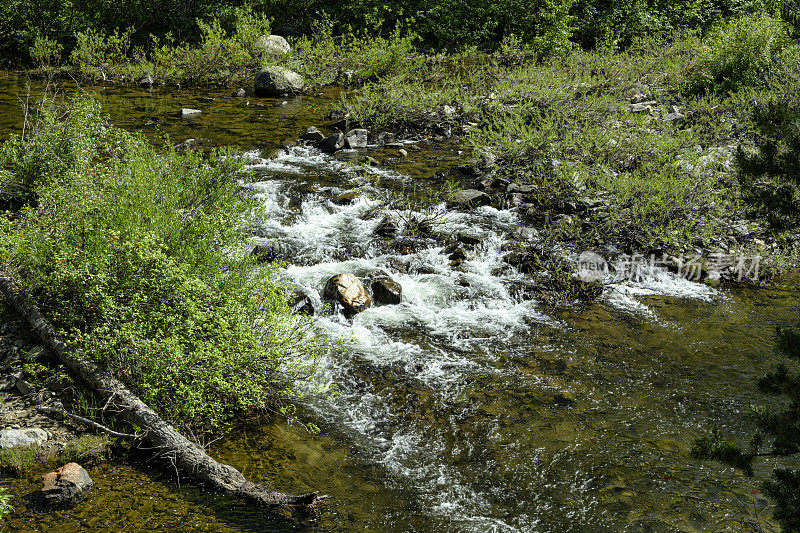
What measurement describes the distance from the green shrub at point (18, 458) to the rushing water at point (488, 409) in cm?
16

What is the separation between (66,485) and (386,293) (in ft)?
18.1

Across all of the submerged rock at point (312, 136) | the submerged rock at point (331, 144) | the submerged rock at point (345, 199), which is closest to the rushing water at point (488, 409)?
the submerged rock at point (345, 199)

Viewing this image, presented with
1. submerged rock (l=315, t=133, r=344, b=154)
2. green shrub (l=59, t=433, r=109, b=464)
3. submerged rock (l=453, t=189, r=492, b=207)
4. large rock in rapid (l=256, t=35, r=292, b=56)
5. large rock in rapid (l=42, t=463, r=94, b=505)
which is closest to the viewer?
large rock in rapid (l=42, t=463, r=94, b=505)

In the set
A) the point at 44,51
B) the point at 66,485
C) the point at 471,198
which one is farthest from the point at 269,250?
the point at 44,51

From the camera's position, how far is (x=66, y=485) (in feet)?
17.5

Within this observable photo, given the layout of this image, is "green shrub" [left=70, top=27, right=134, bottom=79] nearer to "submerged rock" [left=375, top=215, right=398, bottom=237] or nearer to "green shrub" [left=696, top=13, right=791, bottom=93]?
"submerged rock" [left=375, top=215, right=398, bottom=237]

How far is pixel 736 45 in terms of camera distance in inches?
659

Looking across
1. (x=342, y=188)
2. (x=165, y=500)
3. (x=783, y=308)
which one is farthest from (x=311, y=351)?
(x=783, y=308)

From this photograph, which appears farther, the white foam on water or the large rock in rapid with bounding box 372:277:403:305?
the large rock in rapid with bounding box 372:277:403:305

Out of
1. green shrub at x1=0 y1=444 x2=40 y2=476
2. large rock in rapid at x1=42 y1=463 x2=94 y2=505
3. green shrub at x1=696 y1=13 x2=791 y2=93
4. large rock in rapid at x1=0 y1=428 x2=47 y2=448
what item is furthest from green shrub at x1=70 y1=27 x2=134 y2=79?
green shrub at x1=696 y1=13 x2=791 y2=93

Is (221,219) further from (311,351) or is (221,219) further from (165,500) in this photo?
(165,500)

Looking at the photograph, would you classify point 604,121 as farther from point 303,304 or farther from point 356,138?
point 303,304

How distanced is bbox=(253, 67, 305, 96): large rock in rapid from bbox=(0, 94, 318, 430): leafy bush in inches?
569

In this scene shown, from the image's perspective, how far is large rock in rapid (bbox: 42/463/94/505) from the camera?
527 centimetres
